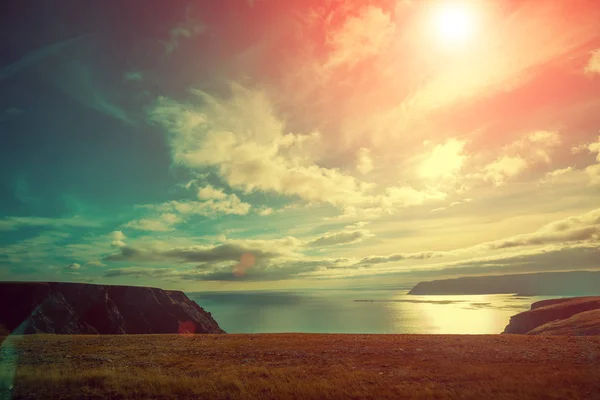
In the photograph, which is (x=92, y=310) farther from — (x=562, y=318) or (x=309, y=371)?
(x=562, y=318)

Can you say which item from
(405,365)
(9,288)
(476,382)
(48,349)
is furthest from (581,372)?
(9,288)

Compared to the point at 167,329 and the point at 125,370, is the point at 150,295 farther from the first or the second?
the point at 125,370

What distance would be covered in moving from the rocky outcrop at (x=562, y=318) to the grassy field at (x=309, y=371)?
872 inches

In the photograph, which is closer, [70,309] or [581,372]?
[581,372]

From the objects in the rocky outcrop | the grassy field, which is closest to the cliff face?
the grassy field

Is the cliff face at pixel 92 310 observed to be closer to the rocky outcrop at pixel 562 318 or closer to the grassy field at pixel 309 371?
the grassy field at pixel 309 371

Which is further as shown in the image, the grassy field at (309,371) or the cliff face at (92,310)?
the cliff face at (92,310)

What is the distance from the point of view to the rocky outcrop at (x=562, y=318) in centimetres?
4764

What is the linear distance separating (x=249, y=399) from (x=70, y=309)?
325 ft

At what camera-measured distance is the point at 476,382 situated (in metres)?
16.2

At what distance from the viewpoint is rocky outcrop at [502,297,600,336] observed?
156 feet

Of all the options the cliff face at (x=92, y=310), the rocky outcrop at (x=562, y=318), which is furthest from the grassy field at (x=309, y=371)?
the cliff face at (x=92, y=310)

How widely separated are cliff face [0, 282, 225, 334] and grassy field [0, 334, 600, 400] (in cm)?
6872

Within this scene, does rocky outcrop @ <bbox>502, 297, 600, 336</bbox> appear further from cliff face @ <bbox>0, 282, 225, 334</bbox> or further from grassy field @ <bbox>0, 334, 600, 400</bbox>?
cliff face @ <bbox>0, 282, 225, 334</bbox>
